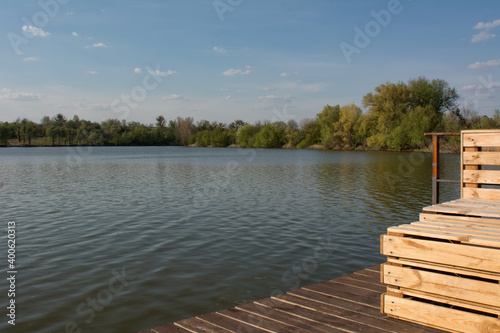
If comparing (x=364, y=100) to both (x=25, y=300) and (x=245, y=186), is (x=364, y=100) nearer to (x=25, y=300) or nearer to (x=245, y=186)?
(x=245, y=186)

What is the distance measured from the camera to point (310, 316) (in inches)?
181

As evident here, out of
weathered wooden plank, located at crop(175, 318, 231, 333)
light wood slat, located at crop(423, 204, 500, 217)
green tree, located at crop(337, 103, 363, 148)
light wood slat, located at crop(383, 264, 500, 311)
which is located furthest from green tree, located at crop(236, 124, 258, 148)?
light wood slat, located at crop(383, 264, 500, 311)

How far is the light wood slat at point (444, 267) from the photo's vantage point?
11.7ft

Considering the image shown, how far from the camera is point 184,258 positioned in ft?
28.3

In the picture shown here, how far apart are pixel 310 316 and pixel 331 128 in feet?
325

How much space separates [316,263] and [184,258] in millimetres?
2789

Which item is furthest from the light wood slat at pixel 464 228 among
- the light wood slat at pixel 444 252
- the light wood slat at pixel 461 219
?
the light wood slat at pixel 444 252

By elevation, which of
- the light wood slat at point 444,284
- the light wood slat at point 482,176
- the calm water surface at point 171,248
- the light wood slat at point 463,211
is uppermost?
the light wood slat at point 482,176

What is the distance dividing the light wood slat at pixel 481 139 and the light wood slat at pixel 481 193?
765mm

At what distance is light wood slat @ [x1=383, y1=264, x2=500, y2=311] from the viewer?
3.58 m

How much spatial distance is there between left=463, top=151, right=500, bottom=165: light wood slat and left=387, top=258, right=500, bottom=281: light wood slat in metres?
3.94

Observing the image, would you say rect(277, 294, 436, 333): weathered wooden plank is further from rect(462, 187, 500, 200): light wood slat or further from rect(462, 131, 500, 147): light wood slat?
rect(462, 131, 500, 147): light wood slat

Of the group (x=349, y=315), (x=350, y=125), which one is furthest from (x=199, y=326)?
(x=350, y=125)

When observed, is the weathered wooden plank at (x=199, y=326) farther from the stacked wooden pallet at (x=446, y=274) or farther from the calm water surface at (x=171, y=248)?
the stacked wooden pallet at (x=446, y=274)
